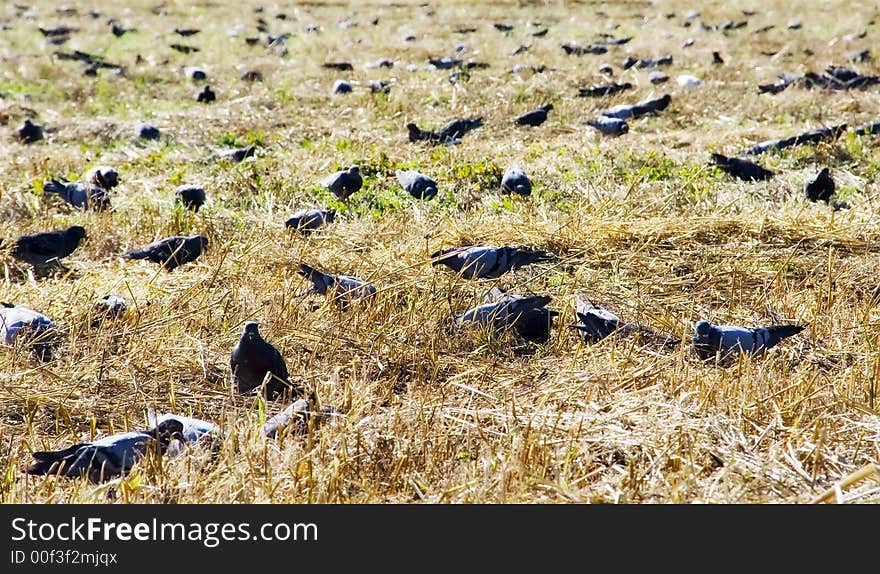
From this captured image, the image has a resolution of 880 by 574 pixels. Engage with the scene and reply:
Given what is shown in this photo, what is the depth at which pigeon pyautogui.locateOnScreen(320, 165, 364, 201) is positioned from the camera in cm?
754

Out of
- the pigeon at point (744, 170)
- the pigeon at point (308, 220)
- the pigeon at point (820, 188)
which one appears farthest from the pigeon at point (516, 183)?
the pigeon at point (820, 188)

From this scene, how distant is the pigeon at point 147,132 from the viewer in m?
10.2

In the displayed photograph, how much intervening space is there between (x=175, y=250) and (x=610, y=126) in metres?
5.65

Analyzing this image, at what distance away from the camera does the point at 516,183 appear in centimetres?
733

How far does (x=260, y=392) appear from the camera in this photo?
391cm

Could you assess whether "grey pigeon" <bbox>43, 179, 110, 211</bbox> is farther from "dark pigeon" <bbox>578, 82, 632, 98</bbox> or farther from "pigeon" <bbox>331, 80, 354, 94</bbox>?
"dark pigeon" <bbox>578, 82, 632, 98</bbox>

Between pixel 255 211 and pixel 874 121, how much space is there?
6815mm

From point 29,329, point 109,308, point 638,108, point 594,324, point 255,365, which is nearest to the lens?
point 255,365

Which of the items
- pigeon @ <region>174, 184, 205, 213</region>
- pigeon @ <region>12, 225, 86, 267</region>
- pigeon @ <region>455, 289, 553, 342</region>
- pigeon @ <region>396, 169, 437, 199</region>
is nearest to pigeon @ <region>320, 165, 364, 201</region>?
pigeon @ <region>396, 169, 437, 199</region>

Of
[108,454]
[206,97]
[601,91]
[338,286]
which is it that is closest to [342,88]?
[206,97]

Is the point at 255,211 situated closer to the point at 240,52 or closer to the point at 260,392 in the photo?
the point at 260,392

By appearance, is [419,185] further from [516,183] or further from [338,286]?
[338,286]

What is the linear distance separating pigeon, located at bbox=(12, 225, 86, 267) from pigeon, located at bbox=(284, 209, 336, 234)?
1474 millimetres
